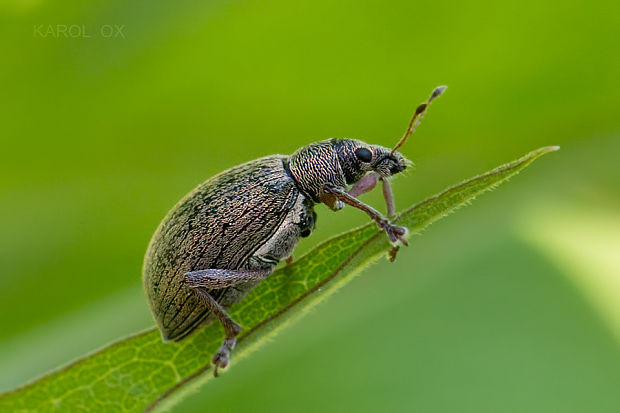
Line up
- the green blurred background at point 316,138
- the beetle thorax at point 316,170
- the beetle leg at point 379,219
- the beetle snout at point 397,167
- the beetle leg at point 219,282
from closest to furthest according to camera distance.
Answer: the beetle leg at point 379,219 < the beetle leg at point 219,282 < the beetle thorax at point 316,170 < the beetle snout at point 397,167 < the green blurred background at point 316,138

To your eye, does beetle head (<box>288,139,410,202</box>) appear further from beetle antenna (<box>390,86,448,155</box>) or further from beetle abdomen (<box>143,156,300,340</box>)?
beetle antenna (<box>390,86,448,155</box>)

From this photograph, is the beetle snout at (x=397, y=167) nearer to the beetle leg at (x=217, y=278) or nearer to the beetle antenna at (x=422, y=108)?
the beetle antenna at (x=422, y=108)

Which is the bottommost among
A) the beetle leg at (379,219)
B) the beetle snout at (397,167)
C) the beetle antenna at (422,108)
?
the beetle snout at (397,167)

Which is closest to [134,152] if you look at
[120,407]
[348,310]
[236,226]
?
[236,226]

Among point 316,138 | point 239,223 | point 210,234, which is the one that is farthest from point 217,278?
point 316,138

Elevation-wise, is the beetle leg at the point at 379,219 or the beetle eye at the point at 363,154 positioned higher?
the beetle eye at the point at 363,154

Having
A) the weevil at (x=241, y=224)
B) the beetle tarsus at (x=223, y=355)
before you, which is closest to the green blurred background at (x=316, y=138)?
the weevil at (x=241, y=224)

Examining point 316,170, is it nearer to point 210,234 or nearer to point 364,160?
point 364,160
